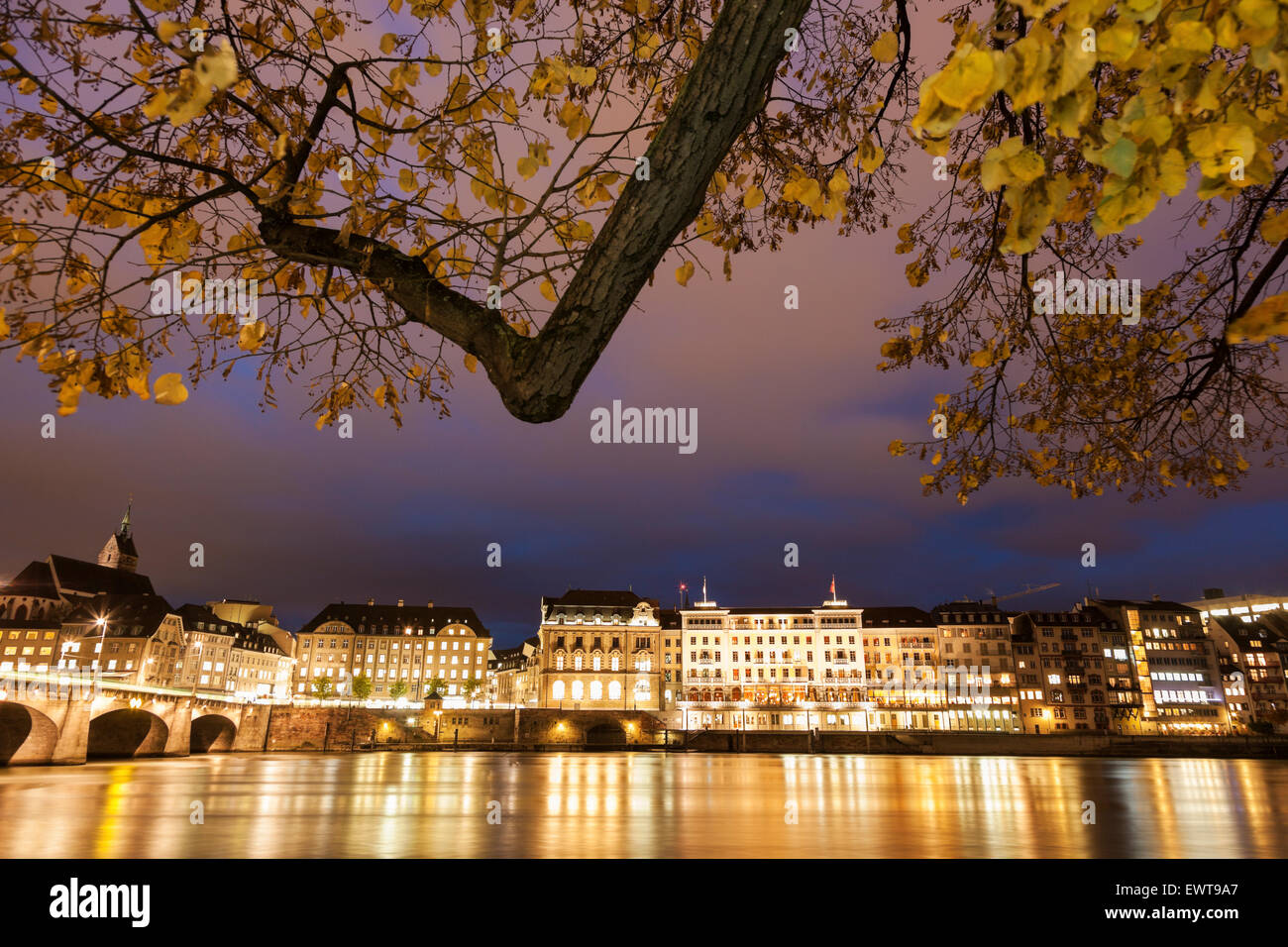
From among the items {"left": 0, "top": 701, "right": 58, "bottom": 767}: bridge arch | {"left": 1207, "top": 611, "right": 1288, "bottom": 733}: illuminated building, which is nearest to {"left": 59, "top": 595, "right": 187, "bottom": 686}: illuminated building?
{"left": 0, "top": 701, "right": 58, "bottom": 767}: bridge arch

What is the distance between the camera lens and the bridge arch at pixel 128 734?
162ft

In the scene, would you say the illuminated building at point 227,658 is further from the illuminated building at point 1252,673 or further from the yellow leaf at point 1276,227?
the illuminated building at point 1252,673

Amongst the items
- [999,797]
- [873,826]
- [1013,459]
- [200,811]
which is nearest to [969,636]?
[999,797]

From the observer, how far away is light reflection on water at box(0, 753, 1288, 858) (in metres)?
13.2

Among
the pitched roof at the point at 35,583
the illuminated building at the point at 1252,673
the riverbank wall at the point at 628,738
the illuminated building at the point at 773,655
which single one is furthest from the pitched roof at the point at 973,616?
the pitched roof at the point at 35,583

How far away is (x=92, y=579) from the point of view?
281 feet

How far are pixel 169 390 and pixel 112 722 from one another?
60.9 metres

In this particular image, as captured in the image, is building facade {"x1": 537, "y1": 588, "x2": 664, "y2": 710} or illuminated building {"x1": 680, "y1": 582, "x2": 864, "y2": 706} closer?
building facade {"x1": 537, "y1": 588, "x2": 664, "y2": 710}

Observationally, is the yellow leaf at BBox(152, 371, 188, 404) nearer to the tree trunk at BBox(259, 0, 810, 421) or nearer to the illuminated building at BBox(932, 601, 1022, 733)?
the tree trunk at BBox(259, 0, 810, 421)

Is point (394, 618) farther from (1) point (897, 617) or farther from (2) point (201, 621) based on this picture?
(1) point (897, 617)

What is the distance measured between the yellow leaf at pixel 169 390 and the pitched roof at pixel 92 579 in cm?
10140

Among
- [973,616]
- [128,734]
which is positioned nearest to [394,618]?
[128,734]
